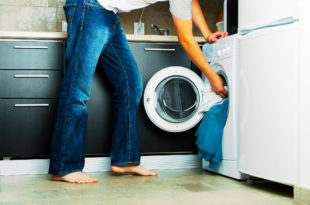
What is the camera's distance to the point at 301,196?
4.78 feet

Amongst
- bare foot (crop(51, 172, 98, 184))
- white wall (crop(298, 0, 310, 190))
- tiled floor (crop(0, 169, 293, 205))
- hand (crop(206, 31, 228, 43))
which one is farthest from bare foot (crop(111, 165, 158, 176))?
white wall (crop(298, 0, 310, 190))

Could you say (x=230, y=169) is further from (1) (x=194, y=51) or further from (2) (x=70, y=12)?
(2) (x=70, y=12)

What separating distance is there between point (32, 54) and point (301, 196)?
168cm

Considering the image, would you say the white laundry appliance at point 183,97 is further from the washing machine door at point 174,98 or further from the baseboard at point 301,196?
the baseboard at point 301,196

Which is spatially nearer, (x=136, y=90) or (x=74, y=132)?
(x=74, y=132)

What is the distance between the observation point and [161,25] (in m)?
3.15

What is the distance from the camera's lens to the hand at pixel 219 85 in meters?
2.20

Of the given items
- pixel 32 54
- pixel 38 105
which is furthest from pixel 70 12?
pixel 38 105

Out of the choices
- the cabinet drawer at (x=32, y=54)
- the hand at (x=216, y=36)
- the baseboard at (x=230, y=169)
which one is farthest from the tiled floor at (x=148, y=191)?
the hand at (x=216, y=36)

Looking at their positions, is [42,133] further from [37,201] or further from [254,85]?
[254,85]

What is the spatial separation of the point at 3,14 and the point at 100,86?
1.04m

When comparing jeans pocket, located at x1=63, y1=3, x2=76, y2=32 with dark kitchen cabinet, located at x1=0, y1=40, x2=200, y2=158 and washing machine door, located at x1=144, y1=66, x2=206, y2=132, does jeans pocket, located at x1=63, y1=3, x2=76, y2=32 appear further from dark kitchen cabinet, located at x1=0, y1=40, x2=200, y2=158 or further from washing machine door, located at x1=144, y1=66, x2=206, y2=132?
washing machine door, located at x1=144, y1=66, x2=206, y2=132

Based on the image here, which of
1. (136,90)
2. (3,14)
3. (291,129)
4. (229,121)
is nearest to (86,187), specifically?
(136,90)

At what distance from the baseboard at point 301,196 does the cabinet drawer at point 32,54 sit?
153 centimetres
